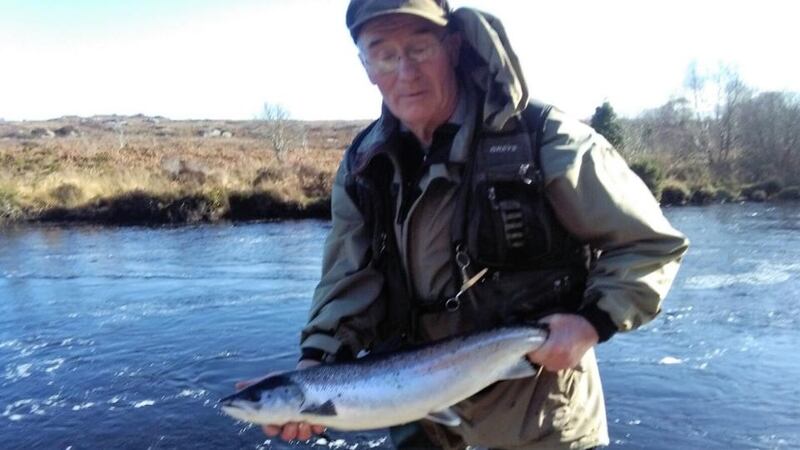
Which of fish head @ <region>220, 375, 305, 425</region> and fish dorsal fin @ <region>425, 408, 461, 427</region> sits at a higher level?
fish head @ <region>220, 375, 305, 425</region>

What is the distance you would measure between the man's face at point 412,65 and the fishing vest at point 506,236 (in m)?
0.22

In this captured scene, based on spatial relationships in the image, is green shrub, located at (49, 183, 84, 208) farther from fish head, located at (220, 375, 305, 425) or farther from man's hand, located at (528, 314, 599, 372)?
man's hand, located at (528, 314, 599, 372)

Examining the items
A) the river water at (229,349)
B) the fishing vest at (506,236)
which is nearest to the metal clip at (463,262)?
the fishing vest at (506,236)

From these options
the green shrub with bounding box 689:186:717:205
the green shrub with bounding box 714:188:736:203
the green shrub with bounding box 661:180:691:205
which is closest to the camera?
the green shrub with bounding box 661:180:691:205

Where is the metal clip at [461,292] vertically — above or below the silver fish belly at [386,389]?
above

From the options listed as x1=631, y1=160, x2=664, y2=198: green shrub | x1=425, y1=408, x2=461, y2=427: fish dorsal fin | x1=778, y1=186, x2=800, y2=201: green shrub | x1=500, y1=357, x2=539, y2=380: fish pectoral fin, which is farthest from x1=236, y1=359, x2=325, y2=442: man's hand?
x1=778, y1=186, x2=800, y2=201: green shrub

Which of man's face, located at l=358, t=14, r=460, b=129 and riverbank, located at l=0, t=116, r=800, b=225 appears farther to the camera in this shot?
riverbank, located at l=0, t=116, r=800, b=225

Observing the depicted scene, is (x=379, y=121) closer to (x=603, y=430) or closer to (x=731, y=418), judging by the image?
(x=603, y=430)

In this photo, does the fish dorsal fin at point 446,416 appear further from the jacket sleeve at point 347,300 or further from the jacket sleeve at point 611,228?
the jacket sleeve at point 611,228

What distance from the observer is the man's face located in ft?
9.09

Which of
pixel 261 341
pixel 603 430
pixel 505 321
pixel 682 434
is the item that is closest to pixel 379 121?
pixel 505 321

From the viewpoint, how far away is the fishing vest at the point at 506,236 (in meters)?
2.62

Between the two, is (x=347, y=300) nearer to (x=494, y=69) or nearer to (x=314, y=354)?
(x=314, y=354)

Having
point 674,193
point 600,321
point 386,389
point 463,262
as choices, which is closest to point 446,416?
point 386,389
